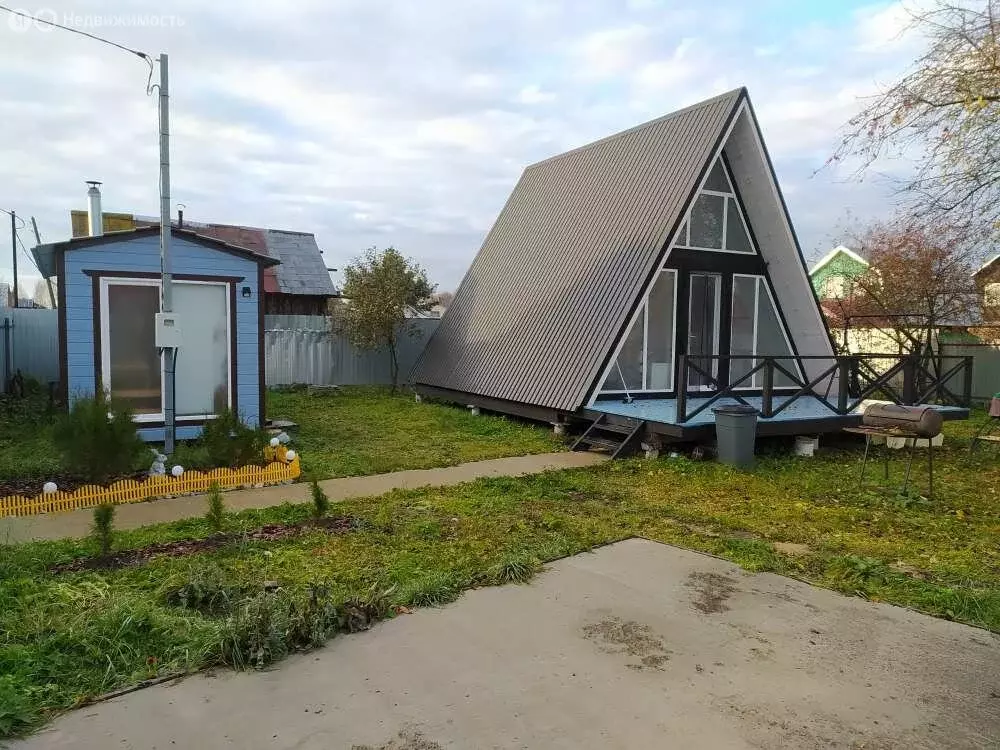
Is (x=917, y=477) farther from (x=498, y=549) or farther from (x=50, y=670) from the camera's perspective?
(x=50, y=670)

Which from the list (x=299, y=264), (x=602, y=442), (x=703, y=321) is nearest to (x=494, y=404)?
(x=602, y=442)

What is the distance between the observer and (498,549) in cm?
545

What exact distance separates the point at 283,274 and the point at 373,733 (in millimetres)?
21946

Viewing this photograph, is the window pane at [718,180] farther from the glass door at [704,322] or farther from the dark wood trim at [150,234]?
the dark wood trim at [150,234]

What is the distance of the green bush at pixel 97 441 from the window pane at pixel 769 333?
10.4m

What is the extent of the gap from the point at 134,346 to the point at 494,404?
230 inches

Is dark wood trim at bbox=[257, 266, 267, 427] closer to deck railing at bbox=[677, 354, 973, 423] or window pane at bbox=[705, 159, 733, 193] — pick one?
deck railing at bbox=[677, 354, 973, 423]

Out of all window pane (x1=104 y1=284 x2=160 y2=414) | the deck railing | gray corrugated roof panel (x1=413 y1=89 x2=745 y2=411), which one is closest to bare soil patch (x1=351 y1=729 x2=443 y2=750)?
the deck railing

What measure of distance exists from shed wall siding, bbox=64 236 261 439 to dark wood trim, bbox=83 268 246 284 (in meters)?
0.03

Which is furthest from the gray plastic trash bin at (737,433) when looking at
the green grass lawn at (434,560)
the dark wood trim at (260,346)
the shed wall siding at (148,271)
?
the shed wall siding at (148,271)

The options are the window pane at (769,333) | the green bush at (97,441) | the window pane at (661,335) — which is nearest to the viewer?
the green bush at (97,441)

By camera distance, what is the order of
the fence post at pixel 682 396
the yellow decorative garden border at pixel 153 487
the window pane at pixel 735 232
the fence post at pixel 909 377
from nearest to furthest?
1. the yellow decorative garden border at pixel 153 487
2. the fence post at pixel 682 396
3. the fence post at pixel 909 377
4. the window pane at pixel 735 232

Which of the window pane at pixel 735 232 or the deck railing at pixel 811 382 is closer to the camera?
the deck railing at pixel 811 382

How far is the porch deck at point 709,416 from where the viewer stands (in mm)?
9461
